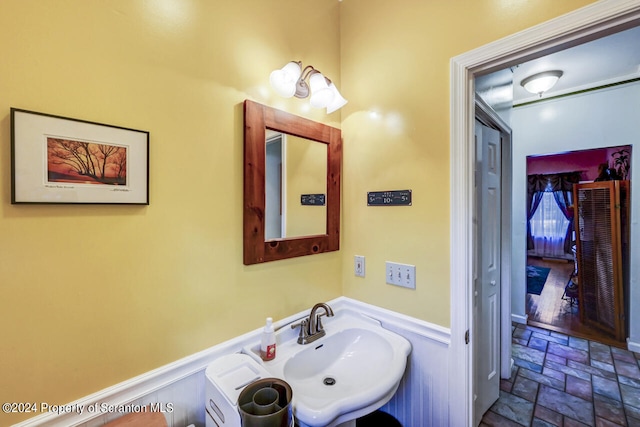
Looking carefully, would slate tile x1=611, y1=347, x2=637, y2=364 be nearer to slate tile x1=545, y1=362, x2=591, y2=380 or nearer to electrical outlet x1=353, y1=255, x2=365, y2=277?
slate tile x1=545, y1=362, x2=591, y2=380

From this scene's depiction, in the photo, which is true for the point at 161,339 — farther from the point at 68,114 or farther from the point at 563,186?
the point at 563,186

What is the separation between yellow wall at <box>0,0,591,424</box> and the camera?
2.49 ft

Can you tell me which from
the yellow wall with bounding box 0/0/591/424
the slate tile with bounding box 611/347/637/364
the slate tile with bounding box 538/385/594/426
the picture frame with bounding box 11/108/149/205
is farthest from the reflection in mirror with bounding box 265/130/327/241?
the slate tile with bounding box 611/347/637/364

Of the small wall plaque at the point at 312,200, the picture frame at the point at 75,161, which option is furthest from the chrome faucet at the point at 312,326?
the picture frame at the point at 75,161

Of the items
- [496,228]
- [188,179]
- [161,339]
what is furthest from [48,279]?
[496,228]

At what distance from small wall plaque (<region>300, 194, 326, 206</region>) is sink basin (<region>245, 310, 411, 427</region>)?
2.13ft

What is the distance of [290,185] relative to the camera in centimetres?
139

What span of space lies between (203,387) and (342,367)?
0.65m

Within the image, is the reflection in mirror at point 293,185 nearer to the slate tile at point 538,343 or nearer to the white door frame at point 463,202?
the white door frame at point 463,202

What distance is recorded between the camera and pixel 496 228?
2.00 meters

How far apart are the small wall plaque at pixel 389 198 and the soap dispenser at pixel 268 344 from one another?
82 cm

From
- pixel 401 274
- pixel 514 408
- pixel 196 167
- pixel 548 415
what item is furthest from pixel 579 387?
pixel 196 167

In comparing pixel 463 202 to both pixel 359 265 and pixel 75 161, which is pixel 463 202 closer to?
pixel 359 265

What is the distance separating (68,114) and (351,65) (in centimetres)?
136
